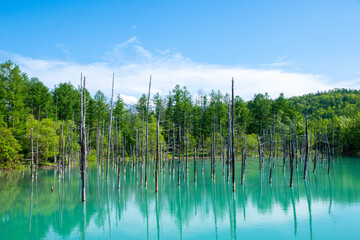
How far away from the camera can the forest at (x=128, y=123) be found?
111 ft

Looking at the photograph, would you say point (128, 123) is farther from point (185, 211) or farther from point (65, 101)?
point (185, 211)

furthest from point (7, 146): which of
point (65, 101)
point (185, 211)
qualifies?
point (65, 101)

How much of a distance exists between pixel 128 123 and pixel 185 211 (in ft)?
146

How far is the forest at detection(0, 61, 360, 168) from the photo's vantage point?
3388 cm

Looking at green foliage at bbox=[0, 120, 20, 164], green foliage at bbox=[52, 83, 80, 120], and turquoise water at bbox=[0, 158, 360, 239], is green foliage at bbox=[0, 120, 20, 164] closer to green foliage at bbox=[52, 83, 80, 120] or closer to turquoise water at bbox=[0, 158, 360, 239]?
turquoise water at bbox=[0, 158, 360, 239]

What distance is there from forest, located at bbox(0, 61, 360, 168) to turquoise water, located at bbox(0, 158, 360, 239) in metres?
6.80

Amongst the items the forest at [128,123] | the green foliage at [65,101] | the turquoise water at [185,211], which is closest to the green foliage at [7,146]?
the forest at [128,123]

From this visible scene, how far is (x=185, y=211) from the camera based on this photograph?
16500 mm

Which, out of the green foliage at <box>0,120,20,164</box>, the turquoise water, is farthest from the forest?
the turquoise water

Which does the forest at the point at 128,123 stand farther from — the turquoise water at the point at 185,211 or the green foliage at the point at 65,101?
the turquoise water at the point at 185,211

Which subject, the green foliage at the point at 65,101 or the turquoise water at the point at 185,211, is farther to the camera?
the green foliage at the point at 65,101

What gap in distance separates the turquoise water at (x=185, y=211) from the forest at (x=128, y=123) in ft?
22.3

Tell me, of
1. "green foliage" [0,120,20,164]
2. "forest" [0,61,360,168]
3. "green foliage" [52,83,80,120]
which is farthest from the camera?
"green foliage" [52,83,80,120]

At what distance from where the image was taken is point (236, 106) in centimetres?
6316
